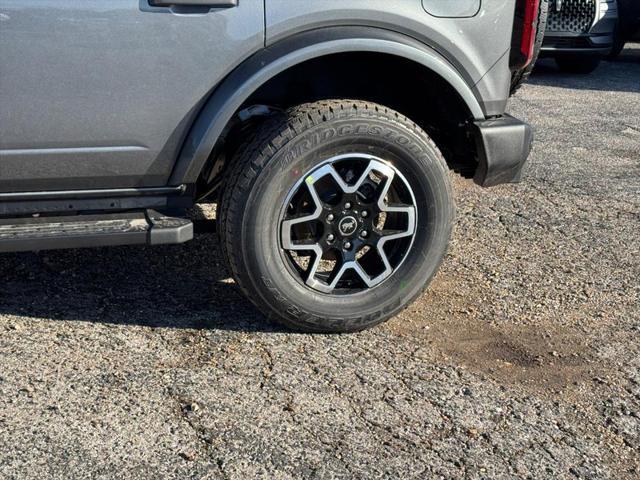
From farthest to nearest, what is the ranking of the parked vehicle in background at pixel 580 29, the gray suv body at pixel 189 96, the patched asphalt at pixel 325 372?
1. the parked vehicle in background at pixel 580 29
2. the gray suv body at pixel 189 96
3. the patched asphalt at pixel 325 372

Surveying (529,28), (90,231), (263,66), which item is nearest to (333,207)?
(263,66)

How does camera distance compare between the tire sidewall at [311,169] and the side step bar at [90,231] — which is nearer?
the side step bar at [90,231]

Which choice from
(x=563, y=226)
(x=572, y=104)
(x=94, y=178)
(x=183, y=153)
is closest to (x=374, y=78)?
(x=183, y=153)

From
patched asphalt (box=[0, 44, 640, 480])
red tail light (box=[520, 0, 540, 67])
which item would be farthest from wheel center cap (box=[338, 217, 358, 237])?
red tail light (box=[520, 0, 540, 67])

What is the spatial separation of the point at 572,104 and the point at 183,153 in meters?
5.59

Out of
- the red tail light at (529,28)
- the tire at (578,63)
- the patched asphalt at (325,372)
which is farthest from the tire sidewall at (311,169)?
the tire at (578,63)

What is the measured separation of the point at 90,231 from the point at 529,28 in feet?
6.19

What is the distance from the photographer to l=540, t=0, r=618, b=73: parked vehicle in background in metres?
9.57

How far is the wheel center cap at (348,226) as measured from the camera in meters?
3.74

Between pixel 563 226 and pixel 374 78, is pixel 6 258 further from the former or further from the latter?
pixel 563 226

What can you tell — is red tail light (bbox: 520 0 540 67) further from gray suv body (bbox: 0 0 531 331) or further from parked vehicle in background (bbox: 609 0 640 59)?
parked vehicle in background (bbox: 609 0 640 59)

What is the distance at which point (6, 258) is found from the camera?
14.5 ft

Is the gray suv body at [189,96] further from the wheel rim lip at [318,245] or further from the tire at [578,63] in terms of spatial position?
the tire at [578,63]

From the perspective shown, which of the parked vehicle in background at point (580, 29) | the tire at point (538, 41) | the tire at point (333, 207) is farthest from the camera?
the parked vehicle in background at point (580, 29)
